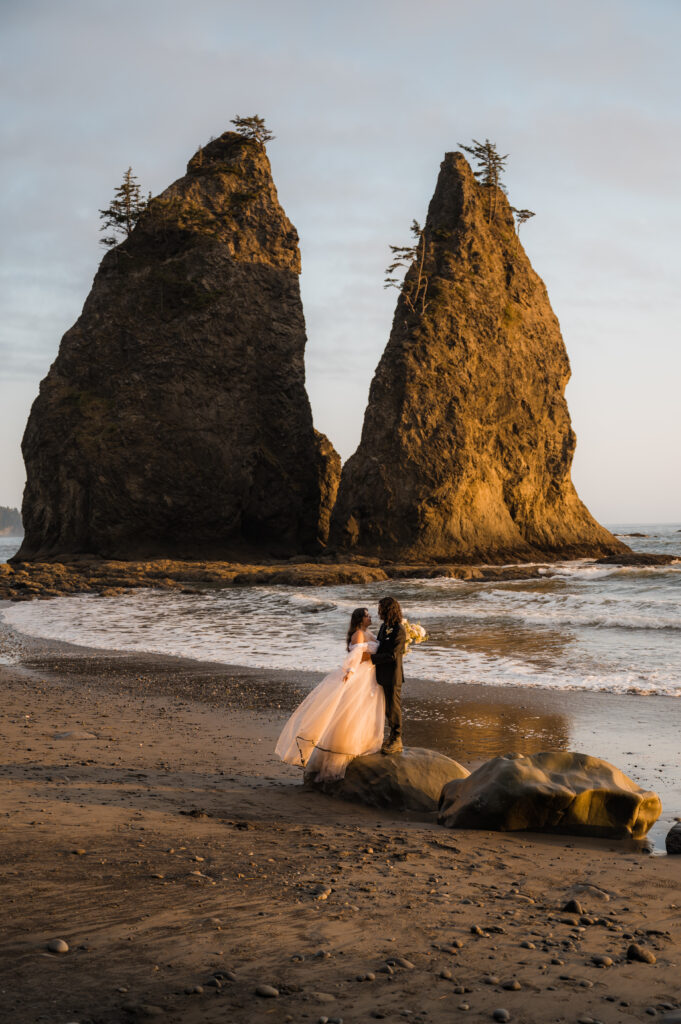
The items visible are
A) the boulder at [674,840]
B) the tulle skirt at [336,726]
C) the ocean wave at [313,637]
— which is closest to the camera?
the boulder at [674,840]

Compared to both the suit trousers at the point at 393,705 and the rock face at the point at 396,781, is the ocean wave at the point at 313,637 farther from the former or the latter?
the rock face at the point at 396,781

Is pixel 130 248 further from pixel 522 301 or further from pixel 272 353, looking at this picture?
pixel 522 301

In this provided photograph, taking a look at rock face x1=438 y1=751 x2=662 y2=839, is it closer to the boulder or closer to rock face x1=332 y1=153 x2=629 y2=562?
the boulder

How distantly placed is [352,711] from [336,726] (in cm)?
20

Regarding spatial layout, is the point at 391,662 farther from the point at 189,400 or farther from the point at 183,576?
the point at 189,400

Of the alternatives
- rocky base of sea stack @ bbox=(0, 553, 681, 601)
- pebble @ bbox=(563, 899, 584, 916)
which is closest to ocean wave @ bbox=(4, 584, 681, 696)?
rocky base of sea stack @ bbox=(0, 553, 681, 601)

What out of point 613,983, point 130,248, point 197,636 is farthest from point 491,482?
point 613,983

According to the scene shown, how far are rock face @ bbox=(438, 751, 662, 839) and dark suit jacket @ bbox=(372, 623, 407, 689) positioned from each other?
1539mm

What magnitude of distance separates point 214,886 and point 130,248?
58.2 metres

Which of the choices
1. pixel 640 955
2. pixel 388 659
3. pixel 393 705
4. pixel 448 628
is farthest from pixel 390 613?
pixel 448 628

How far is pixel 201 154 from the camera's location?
2397 inches

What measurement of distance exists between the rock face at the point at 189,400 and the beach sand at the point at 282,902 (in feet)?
145

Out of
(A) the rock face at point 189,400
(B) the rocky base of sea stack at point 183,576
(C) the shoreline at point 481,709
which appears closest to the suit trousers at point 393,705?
(C) the shoreline at point 481,709

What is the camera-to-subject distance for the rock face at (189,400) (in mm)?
52594
